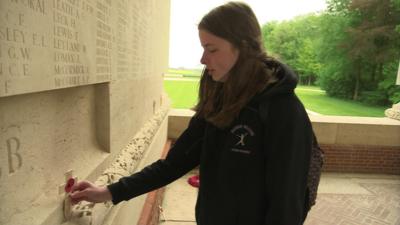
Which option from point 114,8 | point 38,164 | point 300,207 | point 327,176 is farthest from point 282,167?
point 327,176

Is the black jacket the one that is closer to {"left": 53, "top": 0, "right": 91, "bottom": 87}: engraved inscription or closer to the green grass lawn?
{"left": 53, "top": 0, "right": 91, "bottom": 87}: engraved inscription

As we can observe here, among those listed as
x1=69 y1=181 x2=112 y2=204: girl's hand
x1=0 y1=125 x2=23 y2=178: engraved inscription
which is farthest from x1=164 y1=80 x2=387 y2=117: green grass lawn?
x1=0 y1=125 x2=23 y2=178: engraved inscription

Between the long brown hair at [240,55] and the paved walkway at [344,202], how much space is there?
3.52 m

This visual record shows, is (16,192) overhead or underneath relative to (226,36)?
underneath

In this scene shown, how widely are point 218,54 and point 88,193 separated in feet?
3.12

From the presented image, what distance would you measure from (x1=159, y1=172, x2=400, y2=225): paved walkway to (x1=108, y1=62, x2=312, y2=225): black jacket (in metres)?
3.29

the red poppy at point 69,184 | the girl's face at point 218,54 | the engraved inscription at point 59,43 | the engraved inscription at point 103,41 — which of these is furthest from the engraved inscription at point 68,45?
the girl's face at point 218,54

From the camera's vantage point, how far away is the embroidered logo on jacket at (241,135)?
1404mm

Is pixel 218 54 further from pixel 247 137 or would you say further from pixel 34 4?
pixel 34 4

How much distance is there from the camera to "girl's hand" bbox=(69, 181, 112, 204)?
1.58 m

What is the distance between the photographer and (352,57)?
21938mm

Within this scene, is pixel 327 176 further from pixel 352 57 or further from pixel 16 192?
pixel 352 57

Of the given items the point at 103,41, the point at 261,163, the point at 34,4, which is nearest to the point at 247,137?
the point at 261,163

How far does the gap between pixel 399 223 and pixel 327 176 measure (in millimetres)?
2071
